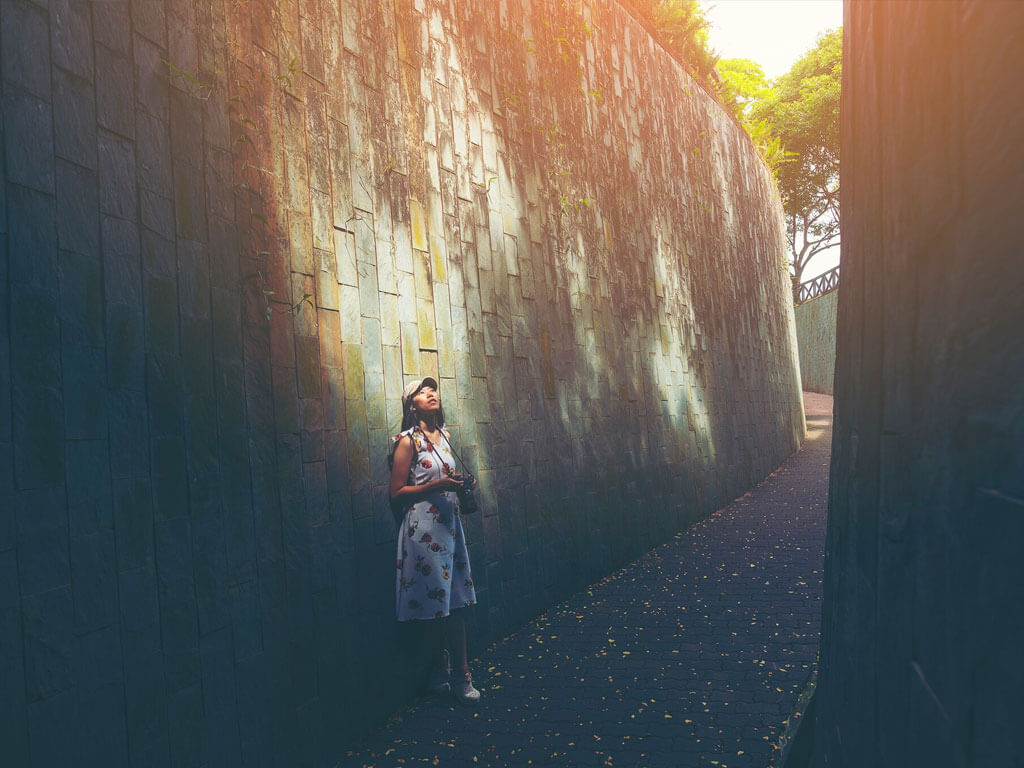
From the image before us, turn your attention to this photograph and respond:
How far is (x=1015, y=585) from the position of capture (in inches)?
35.0

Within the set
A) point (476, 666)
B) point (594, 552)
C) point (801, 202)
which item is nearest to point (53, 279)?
point (476, 666)

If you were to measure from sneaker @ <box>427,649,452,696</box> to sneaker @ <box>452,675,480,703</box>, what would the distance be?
59 millimetres

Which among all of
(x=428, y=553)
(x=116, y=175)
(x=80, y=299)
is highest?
(x=116, y=175)

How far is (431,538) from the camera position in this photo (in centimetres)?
479

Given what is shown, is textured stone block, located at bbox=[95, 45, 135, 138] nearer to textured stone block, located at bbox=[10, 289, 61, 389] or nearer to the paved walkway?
textured stone block, located at bbox=[10, 289, 61, 389]

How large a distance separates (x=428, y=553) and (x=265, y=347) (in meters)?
1.56

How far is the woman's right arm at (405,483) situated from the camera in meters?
4.75

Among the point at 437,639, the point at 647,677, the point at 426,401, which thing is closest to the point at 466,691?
the point at 437,639

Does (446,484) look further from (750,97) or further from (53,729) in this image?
(750,97)

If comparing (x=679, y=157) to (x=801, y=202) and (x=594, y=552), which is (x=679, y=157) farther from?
(x=801, y=202)

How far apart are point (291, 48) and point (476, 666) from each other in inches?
158

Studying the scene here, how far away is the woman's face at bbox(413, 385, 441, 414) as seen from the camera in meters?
4.95

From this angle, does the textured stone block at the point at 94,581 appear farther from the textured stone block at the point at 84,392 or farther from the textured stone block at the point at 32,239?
the textured stone block at the point at 32,239

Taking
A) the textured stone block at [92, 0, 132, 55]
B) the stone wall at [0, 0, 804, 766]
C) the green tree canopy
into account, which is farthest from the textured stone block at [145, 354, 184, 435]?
the green tree canopy
